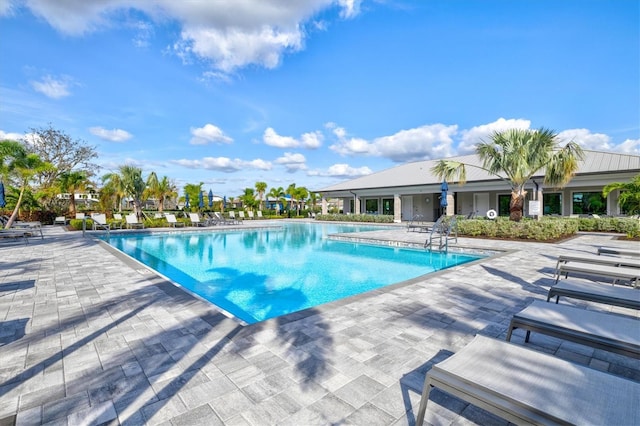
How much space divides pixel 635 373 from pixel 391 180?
2612 centimetres

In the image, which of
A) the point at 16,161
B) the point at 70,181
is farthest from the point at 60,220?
the point at 16,161

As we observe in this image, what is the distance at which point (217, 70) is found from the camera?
53.6ft

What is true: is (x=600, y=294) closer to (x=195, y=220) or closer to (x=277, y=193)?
(x=195, y=220)

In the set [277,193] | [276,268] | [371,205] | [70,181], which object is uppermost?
[70,181]

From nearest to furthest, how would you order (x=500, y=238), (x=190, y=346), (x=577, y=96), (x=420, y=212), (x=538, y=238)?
(x=190, y=346) → (x=538, y=238) → (x=500, y=238) → (x=577, y=96) → (x=420, y=212)

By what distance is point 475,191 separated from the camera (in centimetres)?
2272

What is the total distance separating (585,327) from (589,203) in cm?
2189

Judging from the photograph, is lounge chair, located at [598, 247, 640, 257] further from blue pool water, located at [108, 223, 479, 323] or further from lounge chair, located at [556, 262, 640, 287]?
blue pool water, located at [108, 223, 479, 323]

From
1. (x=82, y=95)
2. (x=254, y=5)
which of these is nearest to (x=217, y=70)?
(x=82, y=95)

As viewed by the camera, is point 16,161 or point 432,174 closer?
point 16,161

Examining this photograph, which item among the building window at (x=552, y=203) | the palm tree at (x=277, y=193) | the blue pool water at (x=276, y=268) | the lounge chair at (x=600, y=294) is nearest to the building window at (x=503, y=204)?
the building window at (x=552, y=203)

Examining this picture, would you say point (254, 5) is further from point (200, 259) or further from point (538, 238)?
point (538, 238)

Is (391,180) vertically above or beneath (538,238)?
above

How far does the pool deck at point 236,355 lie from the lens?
2.18m
